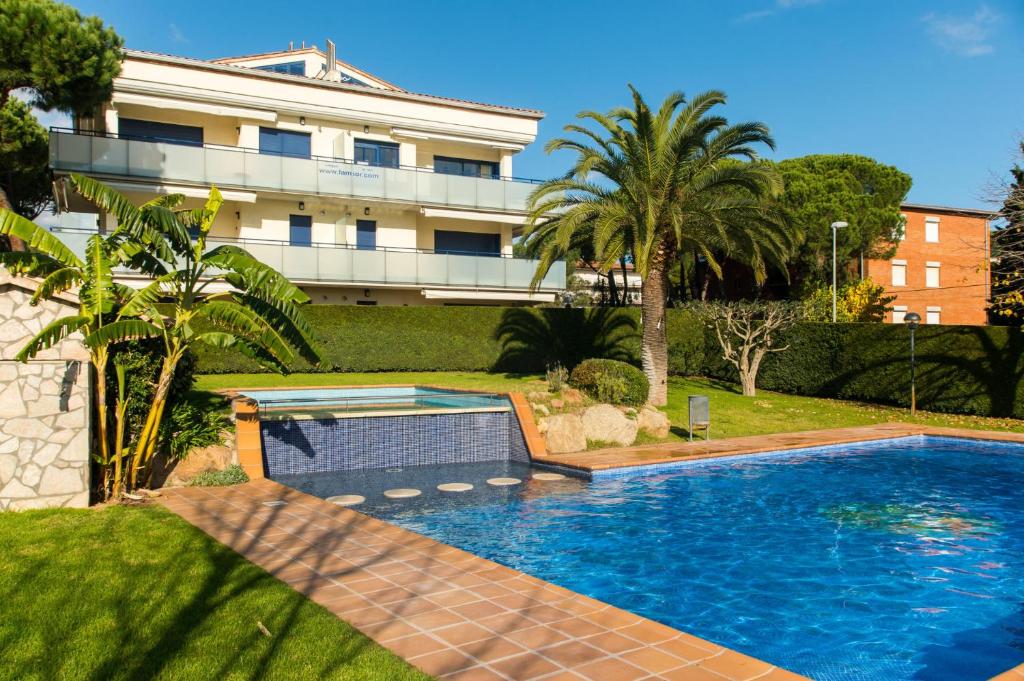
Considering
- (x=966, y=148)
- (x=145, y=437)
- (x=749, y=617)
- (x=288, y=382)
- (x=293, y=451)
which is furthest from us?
(x=288, y=382)

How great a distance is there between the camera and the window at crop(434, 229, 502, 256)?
33312 millimetres

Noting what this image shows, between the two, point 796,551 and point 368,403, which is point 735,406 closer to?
point 368,403

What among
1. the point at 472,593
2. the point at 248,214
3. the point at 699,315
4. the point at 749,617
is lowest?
the point at 749,617

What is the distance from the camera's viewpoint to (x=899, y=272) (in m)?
44.5

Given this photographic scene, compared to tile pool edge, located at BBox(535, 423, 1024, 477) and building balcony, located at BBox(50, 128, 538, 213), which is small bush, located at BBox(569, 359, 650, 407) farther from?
building balcony, located at BBox(50, 128, 538, 213)

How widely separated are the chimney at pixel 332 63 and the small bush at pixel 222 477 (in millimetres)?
27296

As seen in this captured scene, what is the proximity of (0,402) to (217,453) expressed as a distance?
3674 millimetres

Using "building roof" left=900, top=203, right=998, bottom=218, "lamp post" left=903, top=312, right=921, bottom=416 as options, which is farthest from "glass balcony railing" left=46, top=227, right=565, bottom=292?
"building roof" left=900, top=203, right=998, bottom=218

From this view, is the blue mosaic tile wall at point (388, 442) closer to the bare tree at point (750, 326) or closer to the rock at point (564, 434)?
the rock at point (564, 434)

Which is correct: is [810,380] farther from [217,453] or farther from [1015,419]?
[217,453]

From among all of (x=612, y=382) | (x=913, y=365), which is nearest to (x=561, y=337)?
(x=612, y=382)

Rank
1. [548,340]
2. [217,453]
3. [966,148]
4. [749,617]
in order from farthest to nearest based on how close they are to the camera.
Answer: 1. [548,340]
2. [966,148]
3. [217,453]
4. [749,617]

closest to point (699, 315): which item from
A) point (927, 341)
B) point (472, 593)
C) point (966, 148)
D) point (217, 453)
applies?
point (927, 341)

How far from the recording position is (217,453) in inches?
502
